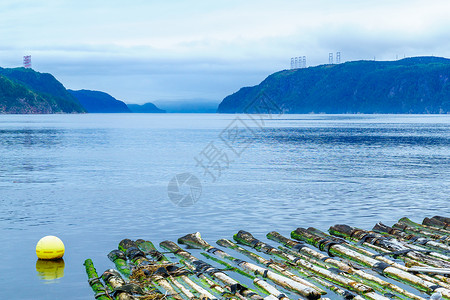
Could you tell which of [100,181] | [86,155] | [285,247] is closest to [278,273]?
[285,247]

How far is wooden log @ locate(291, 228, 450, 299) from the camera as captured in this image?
659 inches

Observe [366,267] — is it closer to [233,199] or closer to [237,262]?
[237,262]

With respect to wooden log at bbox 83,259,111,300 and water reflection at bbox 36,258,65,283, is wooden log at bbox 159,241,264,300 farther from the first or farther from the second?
water reflection at bbox 36,258,65,283

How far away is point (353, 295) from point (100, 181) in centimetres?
3708

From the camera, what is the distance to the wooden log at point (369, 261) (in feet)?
54.9

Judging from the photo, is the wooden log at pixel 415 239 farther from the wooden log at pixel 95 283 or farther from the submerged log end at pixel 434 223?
the wooden log at pixel 95 283

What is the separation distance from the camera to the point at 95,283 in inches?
761

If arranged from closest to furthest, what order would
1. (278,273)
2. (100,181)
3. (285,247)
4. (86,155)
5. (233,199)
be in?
1. (278,273)
2. (285,247)
3. (233,199)
4. (100,181)
5. (86,155)

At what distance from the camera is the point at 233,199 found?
39.8 metres

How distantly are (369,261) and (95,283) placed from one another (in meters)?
10.1

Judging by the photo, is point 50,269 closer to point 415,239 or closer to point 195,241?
point 195,241

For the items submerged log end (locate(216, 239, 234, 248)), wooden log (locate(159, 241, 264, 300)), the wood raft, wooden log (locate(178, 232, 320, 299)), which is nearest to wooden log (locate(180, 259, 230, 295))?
the wood raft

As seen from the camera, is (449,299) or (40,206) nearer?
(449,299)

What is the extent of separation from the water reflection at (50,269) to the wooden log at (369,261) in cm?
1068
